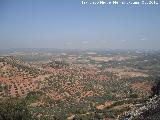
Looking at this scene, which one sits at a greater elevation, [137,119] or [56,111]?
[137,119]

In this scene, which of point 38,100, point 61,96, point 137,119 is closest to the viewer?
point 137,119

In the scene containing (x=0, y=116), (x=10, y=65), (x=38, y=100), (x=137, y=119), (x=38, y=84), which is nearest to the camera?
(x=137, y=119)

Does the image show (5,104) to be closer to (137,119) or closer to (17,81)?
(137,119)

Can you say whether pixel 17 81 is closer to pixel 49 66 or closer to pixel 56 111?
pixel 56 111

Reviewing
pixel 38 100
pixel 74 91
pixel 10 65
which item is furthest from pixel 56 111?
pixel 10 65

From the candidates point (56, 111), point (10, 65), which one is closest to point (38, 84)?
point (10, 65)

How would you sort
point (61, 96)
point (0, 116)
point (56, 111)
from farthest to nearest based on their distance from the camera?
point (61, 96) < point (56, 111) < point (0, 116)

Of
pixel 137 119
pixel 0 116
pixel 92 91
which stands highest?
pixel 137 119

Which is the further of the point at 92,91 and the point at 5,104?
the point at 92,91

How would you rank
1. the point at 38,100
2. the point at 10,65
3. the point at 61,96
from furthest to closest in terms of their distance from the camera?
1. the point at 10,65
2. the point at 61,96
3. the point at 38,100
